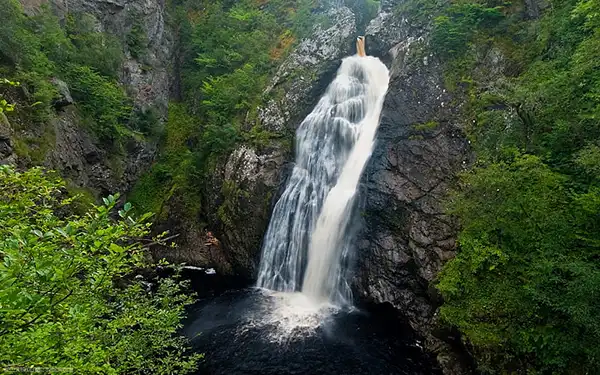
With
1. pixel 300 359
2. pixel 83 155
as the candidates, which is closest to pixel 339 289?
pixel 300 359

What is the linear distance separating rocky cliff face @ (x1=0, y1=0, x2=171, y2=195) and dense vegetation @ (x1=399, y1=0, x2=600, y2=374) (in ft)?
52.4

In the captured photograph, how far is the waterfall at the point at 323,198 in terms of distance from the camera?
1466 centimetres

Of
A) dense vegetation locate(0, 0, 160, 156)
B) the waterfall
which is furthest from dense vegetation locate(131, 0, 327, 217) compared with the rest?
dense vegetation locate(0, 0, 160, 156)

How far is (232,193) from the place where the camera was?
18531 mm

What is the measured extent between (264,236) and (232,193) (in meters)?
3.23

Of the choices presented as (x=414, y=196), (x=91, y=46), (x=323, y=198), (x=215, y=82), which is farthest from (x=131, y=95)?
(x=414, y=196)

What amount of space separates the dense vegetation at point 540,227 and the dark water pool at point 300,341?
262cm

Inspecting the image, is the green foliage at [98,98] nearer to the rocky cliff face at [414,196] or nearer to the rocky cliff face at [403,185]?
the rocky cliff face at [403,185]

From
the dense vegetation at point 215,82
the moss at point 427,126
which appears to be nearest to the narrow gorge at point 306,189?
the moss at point 427,126

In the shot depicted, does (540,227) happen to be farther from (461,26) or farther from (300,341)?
(461,26)

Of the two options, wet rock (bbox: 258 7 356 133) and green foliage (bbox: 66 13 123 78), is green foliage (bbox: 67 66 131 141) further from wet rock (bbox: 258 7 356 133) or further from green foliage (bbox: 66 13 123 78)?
wet rock (bbox: 258 7 356 133)

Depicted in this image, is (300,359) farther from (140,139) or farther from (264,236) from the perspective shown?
(140,139)

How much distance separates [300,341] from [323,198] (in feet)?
22.3

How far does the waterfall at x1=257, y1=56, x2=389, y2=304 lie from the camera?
48.1 feet
